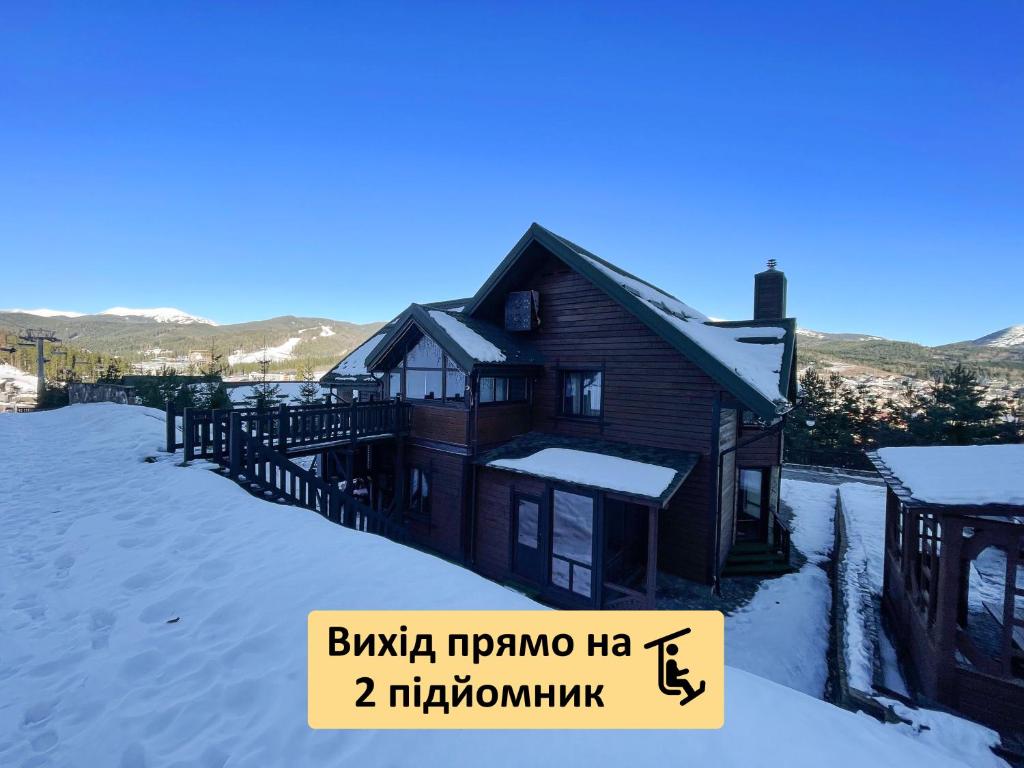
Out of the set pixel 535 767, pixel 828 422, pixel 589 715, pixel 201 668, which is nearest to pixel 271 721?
pixel 201 668

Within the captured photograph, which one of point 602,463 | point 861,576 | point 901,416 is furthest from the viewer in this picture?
point 901,416

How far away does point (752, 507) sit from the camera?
12273 mm

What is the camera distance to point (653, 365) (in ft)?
32.9

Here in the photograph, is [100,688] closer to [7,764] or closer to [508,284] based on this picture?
[7,764]

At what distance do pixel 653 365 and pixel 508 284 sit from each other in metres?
4.84

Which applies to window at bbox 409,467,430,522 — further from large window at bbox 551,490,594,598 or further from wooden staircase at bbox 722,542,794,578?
wooden staircase at bbox 722,542,794,578

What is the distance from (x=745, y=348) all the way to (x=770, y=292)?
4.33 metres

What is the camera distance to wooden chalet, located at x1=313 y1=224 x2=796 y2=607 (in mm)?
8906

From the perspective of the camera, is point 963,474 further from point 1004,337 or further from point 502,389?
point 1004,337

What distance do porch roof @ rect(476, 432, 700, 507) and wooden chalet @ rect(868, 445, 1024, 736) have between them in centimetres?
332

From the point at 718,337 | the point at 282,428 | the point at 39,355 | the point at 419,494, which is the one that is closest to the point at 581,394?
the point at 718,337

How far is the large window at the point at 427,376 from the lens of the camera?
431 inches

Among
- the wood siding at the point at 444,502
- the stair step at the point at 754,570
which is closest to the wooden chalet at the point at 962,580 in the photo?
the stair step at the point at 754,570

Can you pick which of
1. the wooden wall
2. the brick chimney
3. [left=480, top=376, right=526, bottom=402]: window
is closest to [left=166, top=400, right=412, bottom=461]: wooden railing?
[left=480, top=376, right=526, bottom=402]: window
